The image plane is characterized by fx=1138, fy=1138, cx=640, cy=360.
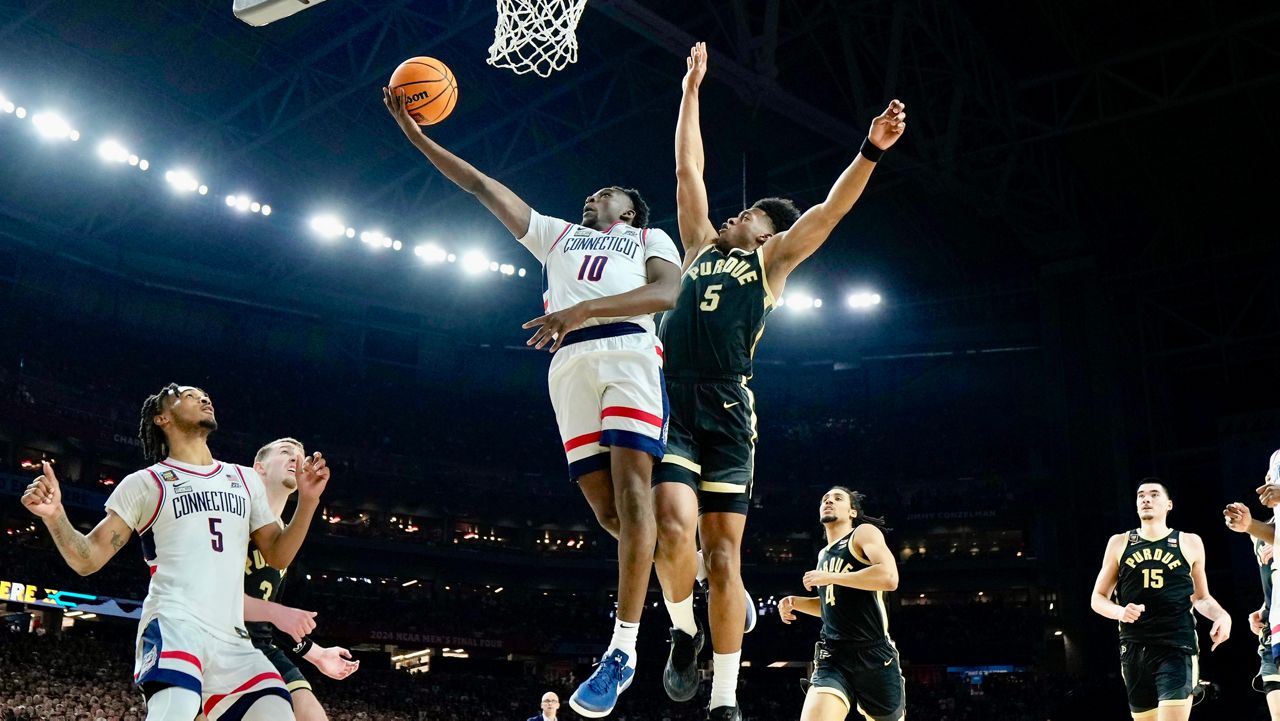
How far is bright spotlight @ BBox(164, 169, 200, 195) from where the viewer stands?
2583 cm

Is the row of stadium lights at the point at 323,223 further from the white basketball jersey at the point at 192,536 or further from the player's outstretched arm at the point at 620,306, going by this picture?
the white basketball jersey at the point at 192,536

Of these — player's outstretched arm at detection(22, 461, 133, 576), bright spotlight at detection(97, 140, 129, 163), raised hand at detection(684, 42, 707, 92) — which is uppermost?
bright spotlight at detection(97, 140, 129, 163)

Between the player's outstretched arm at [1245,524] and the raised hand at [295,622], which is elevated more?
the player's outstretched arm at [1245,524]

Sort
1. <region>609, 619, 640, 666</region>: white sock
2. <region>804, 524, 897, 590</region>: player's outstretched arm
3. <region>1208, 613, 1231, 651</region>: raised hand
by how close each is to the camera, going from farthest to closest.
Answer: <region>1208, 613, 1231, 651</region>: raised hand < <region>804, 524, 897, 590</region>: player's outstretched arm < <region>609, 619, 640, 666</region>: white sock

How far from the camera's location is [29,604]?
27.3 meters

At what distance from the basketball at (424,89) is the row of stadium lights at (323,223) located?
15.6m

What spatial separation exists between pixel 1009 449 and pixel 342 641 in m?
20.8

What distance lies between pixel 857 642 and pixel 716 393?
10.4 ft

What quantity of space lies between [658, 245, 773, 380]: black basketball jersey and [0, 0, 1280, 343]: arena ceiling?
13.8 metres

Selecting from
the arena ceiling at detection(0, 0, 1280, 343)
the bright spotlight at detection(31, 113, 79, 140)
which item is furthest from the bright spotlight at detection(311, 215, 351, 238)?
the bright spotlight at detection(31, 113, 79, 140)

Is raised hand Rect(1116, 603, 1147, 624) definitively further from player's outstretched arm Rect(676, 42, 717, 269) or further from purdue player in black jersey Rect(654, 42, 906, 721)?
player's outstretched arm Rect(676, 42, 717, 269)

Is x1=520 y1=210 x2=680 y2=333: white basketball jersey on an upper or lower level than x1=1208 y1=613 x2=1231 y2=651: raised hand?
upper

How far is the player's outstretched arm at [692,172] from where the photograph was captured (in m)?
6.55

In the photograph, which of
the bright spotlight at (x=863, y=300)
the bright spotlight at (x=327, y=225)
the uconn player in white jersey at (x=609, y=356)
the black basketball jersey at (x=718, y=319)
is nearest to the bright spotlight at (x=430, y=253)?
the bright spotlight at (x=327, y=225)
